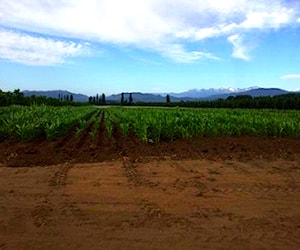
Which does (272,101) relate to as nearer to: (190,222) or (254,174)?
(254,174)

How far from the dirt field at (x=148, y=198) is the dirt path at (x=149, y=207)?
0.01 meters

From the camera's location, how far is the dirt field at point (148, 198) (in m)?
4.52

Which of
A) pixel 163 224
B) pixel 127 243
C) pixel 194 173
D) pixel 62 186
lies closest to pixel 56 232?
pixel 127 243

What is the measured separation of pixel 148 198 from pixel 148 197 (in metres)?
0.05

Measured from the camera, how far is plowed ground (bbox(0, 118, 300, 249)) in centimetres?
453

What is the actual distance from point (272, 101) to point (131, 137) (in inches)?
1532

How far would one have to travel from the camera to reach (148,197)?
20.4ft

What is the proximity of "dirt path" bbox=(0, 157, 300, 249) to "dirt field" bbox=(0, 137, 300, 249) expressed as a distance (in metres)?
0.01

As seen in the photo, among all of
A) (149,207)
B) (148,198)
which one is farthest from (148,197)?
(149,207)

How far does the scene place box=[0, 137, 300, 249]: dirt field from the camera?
14.8 ft

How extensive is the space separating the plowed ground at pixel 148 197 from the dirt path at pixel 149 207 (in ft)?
0.04

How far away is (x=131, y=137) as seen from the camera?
12.9 meters

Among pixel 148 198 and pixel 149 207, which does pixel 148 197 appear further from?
pixel 149 207

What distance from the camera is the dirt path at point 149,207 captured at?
4.47m
